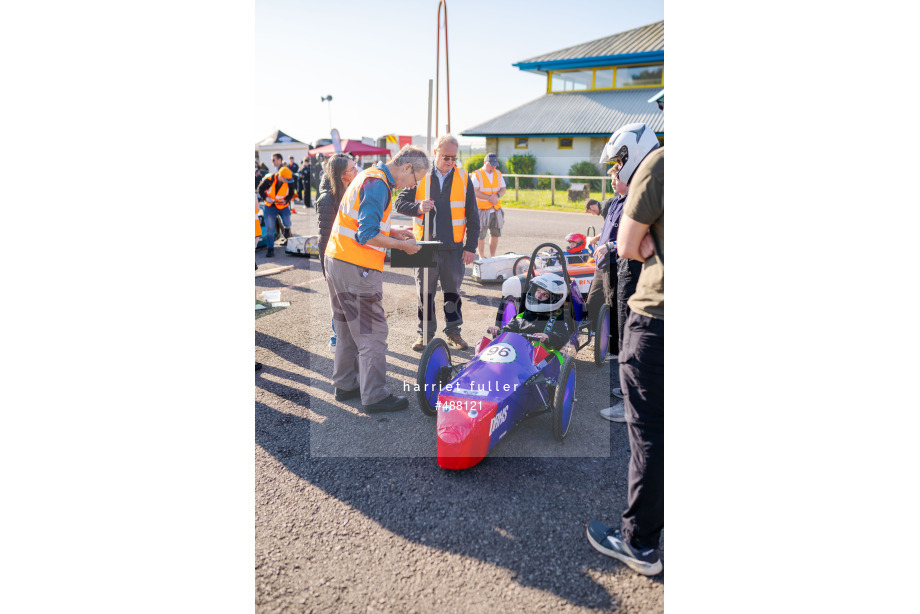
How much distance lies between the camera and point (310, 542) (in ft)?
9.33

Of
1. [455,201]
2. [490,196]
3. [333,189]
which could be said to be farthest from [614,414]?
[490,196]

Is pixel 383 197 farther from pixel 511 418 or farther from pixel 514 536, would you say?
pixel 514 536

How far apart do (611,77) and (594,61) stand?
4.15 ft

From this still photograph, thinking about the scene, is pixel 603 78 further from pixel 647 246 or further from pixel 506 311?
pixel 647 246

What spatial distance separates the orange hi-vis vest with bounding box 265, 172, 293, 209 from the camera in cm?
1078

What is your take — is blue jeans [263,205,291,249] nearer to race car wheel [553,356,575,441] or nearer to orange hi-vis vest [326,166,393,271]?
orange hi-vis vest [326,166,393,271]

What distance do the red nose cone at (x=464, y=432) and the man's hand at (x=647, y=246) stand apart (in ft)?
4.68

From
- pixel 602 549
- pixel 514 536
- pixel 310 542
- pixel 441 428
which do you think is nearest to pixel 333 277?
pixel 441 428

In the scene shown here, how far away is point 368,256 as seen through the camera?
4020 mm

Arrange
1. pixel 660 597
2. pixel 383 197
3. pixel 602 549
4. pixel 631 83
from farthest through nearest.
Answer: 1. pixel 631 83
2. pixel 383 197
3. pixel 602 549
4. pixel 660 597

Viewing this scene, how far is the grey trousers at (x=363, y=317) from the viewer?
13.2ft

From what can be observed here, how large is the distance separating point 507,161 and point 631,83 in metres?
6.85

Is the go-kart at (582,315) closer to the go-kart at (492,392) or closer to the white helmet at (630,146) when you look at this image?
the go-kart at (492,392)

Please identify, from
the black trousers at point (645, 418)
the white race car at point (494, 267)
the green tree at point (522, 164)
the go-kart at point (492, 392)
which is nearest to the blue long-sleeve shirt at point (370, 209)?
the go-kart at point (492, 392)
